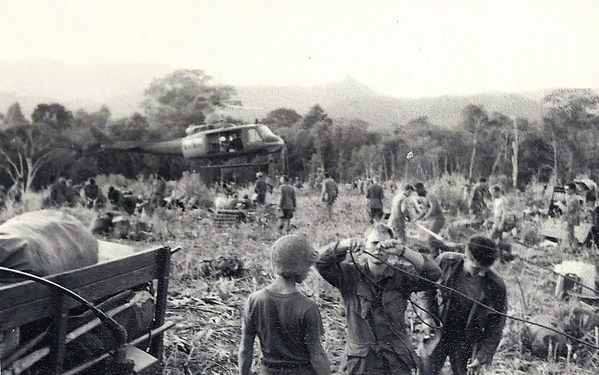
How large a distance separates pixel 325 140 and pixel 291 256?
25.9ft

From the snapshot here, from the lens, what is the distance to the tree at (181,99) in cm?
734

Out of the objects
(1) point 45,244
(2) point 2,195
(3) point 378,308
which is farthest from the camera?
(2) point 2,195

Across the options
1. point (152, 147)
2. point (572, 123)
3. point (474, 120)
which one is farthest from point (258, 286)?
point (572, 123)

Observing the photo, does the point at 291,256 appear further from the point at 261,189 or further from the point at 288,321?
the point at 261,189

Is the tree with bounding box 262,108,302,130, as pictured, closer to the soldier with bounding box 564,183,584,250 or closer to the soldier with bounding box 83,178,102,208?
the soldier with bounding box 83,178,102,208

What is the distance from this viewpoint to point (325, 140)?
10.4m

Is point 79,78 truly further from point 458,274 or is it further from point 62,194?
point 458,274

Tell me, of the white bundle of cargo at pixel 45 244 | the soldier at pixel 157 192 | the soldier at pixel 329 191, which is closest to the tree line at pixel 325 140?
the soldier at pixel 157 192

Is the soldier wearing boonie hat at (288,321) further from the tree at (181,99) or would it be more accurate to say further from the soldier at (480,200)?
the soldier at (480,200)

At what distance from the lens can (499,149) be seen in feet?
33.5

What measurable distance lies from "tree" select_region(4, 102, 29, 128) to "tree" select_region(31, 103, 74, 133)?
0.55 feet

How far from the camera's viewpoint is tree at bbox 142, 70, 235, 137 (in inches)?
289

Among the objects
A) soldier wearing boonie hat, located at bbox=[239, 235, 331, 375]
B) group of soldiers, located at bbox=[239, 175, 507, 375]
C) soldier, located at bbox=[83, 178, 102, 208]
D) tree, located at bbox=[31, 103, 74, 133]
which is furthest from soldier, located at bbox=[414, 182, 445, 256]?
soldier wearing boonie hat, located at bbox=[239, 235, 331, 375]

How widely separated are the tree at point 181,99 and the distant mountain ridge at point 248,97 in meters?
0.21
